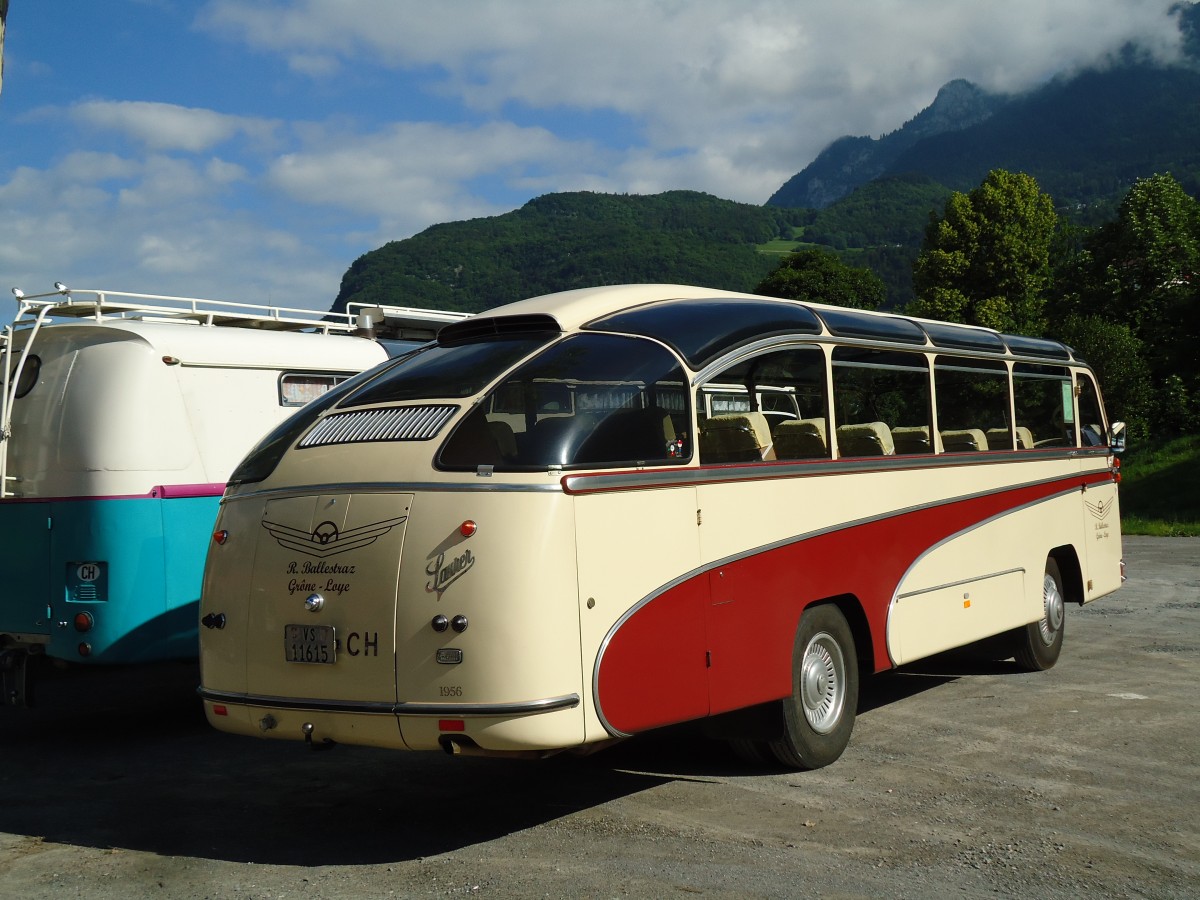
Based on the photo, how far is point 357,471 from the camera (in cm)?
603

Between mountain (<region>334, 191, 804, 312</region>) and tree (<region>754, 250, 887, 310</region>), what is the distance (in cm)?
2410

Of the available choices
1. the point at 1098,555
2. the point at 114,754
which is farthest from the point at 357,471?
the point at 1098,555

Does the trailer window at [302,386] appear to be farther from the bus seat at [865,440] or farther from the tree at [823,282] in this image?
the tree at [823,282]

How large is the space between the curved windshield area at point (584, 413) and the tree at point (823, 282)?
65081mm

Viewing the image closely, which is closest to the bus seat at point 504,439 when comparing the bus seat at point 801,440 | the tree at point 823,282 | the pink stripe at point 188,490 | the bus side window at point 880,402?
the bus seat at point 801,440

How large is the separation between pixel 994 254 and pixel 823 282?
1627 cm

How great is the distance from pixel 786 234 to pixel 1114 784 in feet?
610

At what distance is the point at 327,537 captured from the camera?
19.6 feet

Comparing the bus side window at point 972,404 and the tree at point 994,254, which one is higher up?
the tree at point 994,254

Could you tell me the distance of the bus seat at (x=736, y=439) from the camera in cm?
664

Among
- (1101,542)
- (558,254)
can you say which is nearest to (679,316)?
(1101,542)

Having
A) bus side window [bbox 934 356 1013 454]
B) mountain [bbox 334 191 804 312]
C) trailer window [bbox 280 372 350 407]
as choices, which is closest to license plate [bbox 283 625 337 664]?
trailer window [bbox 280 372 350 407]

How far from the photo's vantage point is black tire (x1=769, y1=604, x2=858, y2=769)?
7.16 m

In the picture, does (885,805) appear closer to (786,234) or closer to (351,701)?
(351,701)
